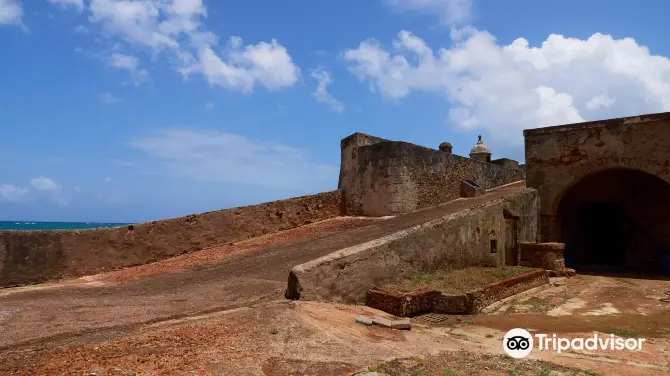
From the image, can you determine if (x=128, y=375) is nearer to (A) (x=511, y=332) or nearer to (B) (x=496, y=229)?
(A) (x=511, y=332)

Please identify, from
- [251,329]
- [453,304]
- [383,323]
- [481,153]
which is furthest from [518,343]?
[481,153]

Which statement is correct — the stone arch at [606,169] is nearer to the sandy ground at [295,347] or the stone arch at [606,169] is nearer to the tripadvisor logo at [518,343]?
the sandy ground at [295,347]

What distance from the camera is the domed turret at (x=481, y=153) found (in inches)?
1107

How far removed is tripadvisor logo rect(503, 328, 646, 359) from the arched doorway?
10.1 metres

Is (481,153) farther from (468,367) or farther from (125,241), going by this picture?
(468,367)

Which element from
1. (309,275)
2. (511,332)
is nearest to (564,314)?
(511,332)

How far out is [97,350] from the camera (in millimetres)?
3604

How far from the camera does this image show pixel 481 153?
1113 inches

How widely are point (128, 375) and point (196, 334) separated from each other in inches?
39.5

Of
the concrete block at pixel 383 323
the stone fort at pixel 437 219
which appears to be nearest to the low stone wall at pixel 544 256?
the stone fort at pixel 437 219

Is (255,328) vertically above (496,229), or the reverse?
(496,229)

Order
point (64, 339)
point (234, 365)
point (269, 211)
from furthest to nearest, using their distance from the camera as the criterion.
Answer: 1. point (269, 211)
2. point (64, 339)
3. point (234, 365)

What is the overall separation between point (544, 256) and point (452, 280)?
15.7 feet

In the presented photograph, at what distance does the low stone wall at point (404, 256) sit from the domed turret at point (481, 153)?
1786 centimetres
